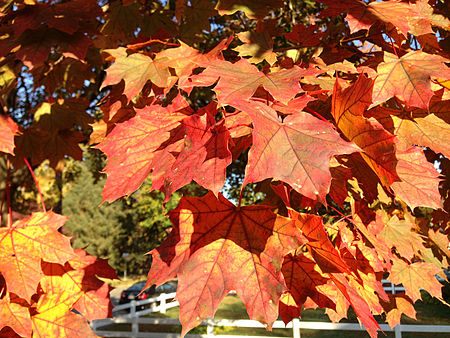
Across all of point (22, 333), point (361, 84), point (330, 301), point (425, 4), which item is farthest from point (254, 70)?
point (22, 333)

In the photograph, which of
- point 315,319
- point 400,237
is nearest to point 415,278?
point 400,237

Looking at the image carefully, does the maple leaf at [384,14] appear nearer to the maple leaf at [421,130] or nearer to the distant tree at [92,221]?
the maple leaf at [421,130]

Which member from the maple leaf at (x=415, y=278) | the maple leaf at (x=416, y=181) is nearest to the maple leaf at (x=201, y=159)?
the maple leaf at (x=416, y=181)

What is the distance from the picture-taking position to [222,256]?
1058 millimetres

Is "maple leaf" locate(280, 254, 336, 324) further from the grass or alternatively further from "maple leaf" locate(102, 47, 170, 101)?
the grass

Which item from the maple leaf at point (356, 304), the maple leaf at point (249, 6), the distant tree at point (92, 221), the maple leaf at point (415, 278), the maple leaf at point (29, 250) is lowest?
the distant tree at point (92, 221)

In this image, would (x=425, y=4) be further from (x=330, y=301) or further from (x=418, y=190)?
(x=330, y=301)

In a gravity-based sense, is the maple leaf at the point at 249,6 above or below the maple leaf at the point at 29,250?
above

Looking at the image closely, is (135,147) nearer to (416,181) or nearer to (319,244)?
(319,244)

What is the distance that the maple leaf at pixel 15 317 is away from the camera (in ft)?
5.07

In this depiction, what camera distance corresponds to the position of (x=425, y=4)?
1.70m

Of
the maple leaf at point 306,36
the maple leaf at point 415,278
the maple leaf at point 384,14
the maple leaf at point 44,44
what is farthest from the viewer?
the maple leaf at point 415,278

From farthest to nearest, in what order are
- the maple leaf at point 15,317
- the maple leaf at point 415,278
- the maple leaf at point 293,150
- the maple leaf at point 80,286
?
the maple leaf at point 415,278, the maple leaf at point 80,286, the maple leaf at point 15,317, the maple leaf at point 293,150

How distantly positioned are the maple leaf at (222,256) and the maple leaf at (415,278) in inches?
64.8
